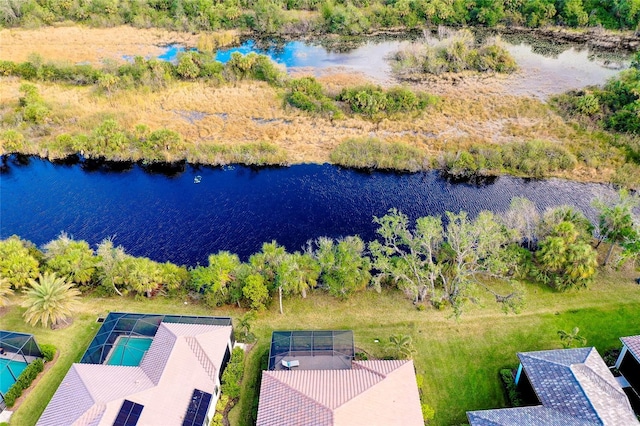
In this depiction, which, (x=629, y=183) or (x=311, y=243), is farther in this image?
(x=629, y=183)

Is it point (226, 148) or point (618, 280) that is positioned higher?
point (226, 148)

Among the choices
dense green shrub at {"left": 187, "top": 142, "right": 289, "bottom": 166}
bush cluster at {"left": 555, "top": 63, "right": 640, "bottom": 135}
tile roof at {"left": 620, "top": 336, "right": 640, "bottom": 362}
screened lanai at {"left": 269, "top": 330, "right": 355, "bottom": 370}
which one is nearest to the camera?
tile roof at {"left": 620, "top": 336, "right": 640, "bottom": 362}

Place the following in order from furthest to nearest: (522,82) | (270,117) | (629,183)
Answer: (522,82)
(270,117)
(629,183)

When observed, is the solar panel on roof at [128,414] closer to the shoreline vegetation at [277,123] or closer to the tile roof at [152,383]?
the tile roof at [152,383]

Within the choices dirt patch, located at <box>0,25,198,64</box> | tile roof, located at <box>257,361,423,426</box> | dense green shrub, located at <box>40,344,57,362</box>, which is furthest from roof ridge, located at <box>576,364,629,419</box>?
dirt patch, located at <box>0,25,198,64</box>

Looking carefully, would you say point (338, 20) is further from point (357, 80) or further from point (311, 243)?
point (311, 243)

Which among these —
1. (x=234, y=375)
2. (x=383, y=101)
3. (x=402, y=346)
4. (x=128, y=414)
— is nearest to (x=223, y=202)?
(x=234, y=375)

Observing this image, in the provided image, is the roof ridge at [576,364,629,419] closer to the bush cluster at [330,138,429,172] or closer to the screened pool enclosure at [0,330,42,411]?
the bush cluster at [330,138,429,172]

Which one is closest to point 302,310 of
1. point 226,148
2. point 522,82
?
point 226,148
